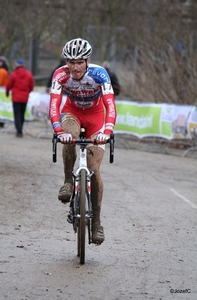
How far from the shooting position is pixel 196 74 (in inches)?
800

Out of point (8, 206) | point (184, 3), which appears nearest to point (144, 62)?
A: point (184, 3)

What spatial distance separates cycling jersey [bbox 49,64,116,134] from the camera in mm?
7676

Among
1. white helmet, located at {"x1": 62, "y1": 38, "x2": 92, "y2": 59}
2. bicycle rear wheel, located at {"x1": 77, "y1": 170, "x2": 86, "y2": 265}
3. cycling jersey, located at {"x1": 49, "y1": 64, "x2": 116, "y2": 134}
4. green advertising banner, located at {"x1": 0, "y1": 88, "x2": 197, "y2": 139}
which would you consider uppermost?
white helmet, located at {"x1": 62, "y1": 38, "x2": 92, "y2": 59}

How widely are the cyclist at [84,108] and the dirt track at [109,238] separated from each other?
59cm

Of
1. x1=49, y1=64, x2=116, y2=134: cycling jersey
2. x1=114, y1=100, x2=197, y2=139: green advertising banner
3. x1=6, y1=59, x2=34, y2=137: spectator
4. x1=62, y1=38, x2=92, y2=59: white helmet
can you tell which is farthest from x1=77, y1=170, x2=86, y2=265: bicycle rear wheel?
x1=6, y1=59, x2=34, y2=137: spectator

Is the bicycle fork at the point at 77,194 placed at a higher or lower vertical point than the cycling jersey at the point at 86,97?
lower

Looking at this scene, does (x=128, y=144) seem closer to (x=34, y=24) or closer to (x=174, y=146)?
(x=174, y=146)

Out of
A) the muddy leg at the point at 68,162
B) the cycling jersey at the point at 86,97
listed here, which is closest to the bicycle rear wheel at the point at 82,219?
the cycling jersey at the point at 86,97

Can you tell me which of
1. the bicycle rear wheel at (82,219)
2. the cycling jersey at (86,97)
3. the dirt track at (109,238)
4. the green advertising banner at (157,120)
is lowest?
the green advertising banner at (157,120)

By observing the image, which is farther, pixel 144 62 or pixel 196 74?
pixel 144 62

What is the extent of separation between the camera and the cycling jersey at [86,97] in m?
7.68

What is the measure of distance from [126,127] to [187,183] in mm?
5467

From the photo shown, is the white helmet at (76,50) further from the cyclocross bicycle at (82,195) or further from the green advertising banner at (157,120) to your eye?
the green advertising banner at (157,120)

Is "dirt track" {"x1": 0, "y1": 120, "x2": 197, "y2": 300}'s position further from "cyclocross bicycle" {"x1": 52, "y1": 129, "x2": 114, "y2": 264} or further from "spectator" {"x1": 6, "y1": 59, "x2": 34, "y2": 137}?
"spectator" {"x1": 6, "y1": 59, "x2": 34, "y2": 137}
